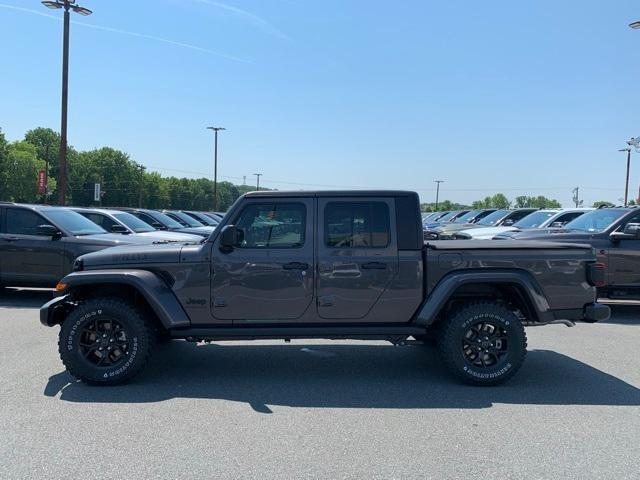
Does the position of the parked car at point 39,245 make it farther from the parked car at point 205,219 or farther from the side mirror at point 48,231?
the parked car at point 205,219

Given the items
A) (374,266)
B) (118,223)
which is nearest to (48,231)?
(118,223)

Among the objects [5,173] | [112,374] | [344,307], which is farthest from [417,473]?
[5,173]

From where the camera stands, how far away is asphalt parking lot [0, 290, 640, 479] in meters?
3.65

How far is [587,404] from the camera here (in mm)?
4891

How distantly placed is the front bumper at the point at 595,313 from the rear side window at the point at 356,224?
2160 millimetres

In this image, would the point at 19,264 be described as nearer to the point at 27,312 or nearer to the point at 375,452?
the point at 27,312

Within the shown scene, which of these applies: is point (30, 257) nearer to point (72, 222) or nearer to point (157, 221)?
point (72, 222)

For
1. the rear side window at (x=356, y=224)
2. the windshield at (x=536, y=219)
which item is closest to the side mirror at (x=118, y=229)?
the rear side window at (x=356, y=224)

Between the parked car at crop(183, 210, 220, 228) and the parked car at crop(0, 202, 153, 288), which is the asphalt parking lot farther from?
the parked car at crop(183, 210, 220, 228)

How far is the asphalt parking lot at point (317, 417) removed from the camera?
365cm

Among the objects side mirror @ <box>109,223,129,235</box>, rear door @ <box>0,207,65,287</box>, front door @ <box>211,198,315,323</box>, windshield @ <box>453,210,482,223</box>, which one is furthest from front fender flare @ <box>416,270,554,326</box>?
windshield @ <box>453,210,482,223</box>

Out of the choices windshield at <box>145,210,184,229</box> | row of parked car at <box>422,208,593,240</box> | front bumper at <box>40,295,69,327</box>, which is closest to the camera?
front bumper at <box>40,295,69,327</box>

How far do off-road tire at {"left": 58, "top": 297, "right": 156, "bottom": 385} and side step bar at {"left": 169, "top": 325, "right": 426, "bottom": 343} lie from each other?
0.35 meters

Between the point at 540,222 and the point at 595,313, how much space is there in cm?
871
